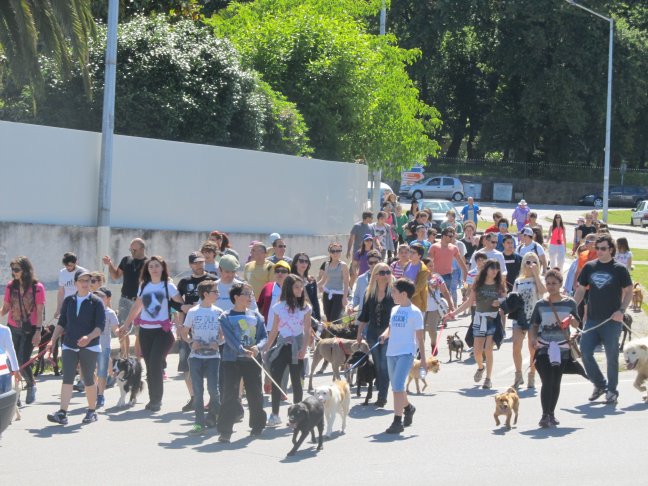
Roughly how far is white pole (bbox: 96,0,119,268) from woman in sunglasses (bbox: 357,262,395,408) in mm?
7374

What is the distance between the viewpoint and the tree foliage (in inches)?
947

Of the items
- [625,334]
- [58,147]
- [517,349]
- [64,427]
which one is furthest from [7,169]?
[625,334]

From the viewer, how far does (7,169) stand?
1706 cm

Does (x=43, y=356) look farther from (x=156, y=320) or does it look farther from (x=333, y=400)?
(x=333, y=400)

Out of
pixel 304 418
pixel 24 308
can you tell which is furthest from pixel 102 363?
pixel 304 418

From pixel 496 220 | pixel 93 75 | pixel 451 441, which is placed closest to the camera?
pixel 451 441

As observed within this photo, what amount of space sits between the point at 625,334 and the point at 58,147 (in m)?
9.72

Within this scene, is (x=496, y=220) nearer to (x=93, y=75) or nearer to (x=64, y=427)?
(x=93, y=75)

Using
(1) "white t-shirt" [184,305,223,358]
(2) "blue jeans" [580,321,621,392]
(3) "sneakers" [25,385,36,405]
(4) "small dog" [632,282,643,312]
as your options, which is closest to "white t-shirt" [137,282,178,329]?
(1) "white t-shirt" [184,305,223,358]

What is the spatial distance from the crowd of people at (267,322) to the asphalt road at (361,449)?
0.27 m

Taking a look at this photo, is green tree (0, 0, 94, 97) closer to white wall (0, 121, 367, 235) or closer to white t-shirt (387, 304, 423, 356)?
white wall (0, 121, 367, 235)

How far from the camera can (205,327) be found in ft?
34.8

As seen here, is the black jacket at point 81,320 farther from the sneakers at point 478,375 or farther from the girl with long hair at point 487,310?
the sneakers at point 478,375

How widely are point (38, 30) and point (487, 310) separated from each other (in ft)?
31.8
